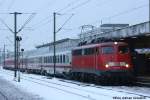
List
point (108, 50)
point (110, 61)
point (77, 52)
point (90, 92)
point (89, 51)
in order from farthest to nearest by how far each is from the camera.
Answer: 1. point (77, 52)
2. point (89, 51)
3. point (108, 50)
4. point (110, 61)
5. point (90, 92)

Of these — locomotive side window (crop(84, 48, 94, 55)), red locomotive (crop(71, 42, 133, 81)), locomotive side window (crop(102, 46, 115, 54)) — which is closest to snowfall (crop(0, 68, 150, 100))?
red locomotive (crop(71, 42, 133, 81))

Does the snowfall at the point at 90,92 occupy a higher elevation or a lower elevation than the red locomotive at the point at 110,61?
lower

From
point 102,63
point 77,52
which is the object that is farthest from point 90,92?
point 77,52

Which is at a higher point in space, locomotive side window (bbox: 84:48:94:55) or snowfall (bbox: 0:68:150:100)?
locomotive side window (bbox: 84:48:94:55)

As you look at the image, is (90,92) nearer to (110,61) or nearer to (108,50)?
(110,61)

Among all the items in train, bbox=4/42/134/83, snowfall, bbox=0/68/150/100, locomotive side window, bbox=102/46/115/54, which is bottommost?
snowfall, bbox=0/68/150/100

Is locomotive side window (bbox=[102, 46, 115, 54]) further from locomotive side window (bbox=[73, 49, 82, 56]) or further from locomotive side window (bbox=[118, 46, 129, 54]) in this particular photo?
locomotive side window (bbox=[73, 49, 82, 56])

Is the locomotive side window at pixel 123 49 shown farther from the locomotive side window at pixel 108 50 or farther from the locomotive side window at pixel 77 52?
the locomotive side window at pixel 77 52

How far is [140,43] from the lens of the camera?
42531mm

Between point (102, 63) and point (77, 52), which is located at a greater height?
point (77, 52)

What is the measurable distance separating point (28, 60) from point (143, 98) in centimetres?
5886

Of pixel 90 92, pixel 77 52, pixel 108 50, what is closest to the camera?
pixel 90 92

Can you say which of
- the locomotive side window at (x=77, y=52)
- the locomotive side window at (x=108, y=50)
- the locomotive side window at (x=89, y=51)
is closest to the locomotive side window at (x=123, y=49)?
the locomotive side window at (x=108, y=50)

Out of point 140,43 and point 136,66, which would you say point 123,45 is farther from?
point 136,66
